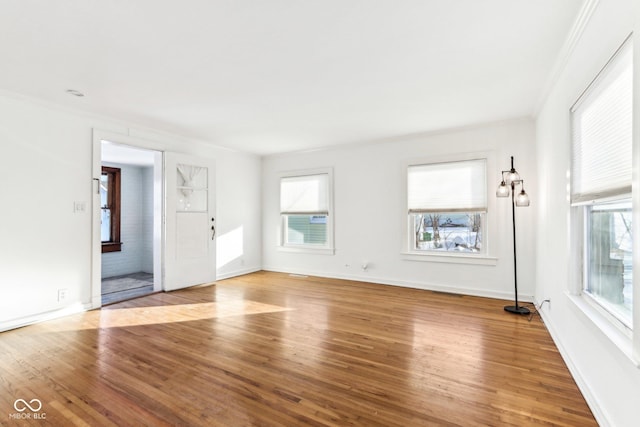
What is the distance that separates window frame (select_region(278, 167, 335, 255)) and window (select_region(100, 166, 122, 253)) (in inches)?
131

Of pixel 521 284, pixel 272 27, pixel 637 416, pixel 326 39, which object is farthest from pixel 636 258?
pixel 521 284

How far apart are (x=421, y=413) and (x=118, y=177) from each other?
22.7ft

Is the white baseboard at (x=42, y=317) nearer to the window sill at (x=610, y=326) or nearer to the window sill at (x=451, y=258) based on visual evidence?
the window sill at (x=451, y=258)

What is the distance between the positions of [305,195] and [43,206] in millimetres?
3910

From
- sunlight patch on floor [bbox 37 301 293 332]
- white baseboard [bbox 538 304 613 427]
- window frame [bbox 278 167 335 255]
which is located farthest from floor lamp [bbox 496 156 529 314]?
window frame [bbox 278 167 335 255]

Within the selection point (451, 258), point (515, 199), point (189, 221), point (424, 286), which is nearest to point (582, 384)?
point (515, 199)

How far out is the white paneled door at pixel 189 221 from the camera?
16.3 feet

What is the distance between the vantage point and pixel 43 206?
3604 millimetres

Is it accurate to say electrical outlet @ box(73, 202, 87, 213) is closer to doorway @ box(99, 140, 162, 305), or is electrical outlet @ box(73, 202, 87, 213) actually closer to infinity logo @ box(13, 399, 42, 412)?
doorway @ box(99, 140, 162, 305)

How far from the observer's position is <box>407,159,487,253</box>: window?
4645 millimetres

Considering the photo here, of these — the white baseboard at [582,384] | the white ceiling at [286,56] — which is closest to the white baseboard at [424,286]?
the white baseboard at [582,384]

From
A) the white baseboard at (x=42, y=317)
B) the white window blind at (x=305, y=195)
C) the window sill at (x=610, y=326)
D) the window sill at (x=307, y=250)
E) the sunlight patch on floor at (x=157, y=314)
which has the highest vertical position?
the white window blind at (x=305, y=195)

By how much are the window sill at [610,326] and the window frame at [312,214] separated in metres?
4.02

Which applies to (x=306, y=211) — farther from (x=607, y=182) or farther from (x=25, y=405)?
(x=607, y=182)
